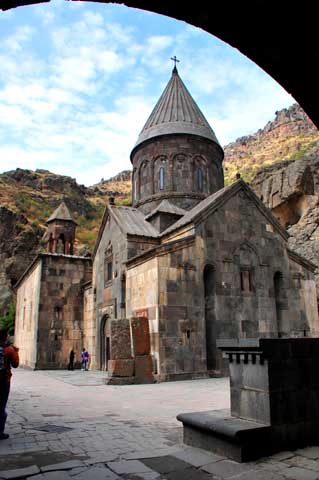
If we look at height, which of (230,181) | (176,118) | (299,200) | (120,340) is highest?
A: (230,181)

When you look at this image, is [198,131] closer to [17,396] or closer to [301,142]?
[17,396]

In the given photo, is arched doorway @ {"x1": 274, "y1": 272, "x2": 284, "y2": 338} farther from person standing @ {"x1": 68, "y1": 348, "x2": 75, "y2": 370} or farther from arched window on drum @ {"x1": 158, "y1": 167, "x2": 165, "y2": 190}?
person standing @ {"x1": 68, "y1": 348, "x2": 75, "y2": 370}

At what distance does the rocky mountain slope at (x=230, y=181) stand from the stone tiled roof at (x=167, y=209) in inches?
318

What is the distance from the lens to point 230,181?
195ft

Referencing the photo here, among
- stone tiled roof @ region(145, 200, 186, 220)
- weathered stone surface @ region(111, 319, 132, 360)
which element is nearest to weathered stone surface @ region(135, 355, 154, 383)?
weathered stone surface @ region(111, 319, 132, 360)

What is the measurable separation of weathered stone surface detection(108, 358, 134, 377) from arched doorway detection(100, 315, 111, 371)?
5925 mm

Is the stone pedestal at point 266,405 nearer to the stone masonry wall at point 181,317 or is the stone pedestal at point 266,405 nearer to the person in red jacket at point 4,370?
the person in red jacket at point 4,370

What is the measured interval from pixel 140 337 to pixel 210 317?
3.01 meters

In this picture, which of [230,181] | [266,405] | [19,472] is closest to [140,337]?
[266,405]

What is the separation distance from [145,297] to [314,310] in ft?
23.5

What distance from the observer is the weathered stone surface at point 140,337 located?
11055 millimetres

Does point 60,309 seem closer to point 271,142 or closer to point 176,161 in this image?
point 176,161

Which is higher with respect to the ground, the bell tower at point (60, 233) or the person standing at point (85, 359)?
the bell tower at point (60, 233)

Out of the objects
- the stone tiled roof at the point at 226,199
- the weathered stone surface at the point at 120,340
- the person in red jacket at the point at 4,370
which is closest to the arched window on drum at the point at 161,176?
the stone tiled roof at the point at 226,199
